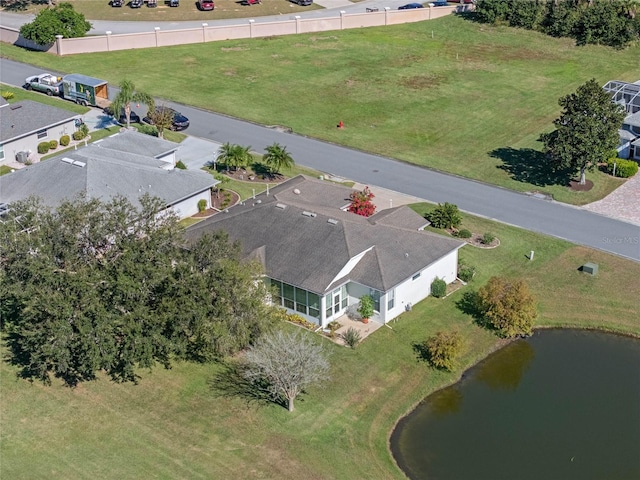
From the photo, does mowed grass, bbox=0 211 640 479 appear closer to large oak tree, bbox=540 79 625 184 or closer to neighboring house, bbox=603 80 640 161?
large oak tree, bbox=540 79 625 184

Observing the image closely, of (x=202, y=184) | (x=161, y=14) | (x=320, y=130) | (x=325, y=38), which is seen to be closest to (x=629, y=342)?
(x=202, y=184)

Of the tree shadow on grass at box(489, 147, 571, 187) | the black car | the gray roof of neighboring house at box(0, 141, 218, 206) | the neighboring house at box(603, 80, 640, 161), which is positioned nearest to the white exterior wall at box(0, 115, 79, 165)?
the black car

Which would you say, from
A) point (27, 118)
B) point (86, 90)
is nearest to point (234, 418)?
point (27, 118)

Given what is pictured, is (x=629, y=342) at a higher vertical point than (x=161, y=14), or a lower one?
lower

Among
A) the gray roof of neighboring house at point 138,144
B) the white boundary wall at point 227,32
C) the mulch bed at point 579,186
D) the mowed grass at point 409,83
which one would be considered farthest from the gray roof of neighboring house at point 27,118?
the mulch bed at point 579,186

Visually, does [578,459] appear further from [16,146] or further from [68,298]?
[16,146]

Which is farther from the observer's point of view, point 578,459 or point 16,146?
point 16,146
